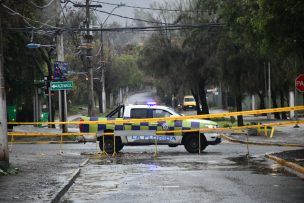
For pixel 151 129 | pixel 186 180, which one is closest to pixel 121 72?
pixel 151 129

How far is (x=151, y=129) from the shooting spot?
22641 millimetres

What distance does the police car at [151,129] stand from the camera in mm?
22469

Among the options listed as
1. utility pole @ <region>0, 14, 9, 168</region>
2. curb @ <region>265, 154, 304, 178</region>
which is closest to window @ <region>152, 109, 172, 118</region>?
curb @ <region>265, 154, 304, 178</region>

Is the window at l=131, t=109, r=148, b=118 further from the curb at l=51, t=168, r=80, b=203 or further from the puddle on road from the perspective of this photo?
the curb at l=51, t=168, r=80, b=203

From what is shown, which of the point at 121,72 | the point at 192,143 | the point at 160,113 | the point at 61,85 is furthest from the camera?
the point at 121,72

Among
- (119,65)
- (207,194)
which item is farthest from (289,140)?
(119,65)

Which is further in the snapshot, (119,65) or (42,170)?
(119,65)

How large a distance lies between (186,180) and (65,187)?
3121 mm

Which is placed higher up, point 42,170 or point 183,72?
point 183,72

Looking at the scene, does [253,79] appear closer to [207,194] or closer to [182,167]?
[182,167]

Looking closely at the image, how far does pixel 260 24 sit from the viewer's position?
1719 centimetres

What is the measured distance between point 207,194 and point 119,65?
78.9 metres

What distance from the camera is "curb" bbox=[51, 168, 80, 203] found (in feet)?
36.3

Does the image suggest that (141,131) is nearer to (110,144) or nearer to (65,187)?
(110,144)
